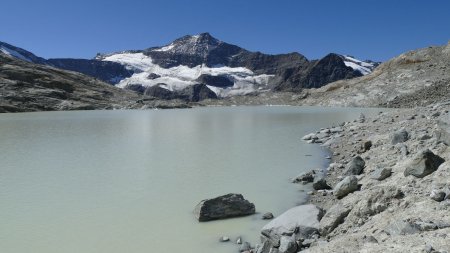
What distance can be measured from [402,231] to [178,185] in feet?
36.1

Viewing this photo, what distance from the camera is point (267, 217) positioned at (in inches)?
499

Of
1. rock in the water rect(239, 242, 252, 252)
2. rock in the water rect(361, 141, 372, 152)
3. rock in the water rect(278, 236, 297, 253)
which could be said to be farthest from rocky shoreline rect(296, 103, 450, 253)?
rock in the water rect(361, 141, 372, 152)

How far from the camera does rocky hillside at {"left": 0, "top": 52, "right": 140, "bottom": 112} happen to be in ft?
425

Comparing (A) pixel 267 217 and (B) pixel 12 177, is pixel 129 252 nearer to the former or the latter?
(A) pixel 267 217

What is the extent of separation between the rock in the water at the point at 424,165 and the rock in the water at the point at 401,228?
4093 millimetres

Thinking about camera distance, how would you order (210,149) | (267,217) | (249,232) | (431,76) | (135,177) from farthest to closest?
(431,76), (210,149), (135,177), (267,217), (249,232)

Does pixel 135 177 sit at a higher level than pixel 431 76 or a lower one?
lower

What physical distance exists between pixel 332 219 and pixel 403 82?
129085 mm

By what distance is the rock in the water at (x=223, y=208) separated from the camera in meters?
12.6

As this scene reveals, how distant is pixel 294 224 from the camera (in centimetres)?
1070

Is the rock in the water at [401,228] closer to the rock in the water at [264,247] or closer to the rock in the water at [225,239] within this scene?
the rock in the water at [264,247]

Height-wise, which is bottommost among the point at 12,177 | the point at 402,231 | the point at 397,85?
the point at 12,177

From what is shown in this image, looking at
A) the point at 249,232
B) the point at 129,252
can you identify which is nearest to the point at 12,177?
the point at 129,252

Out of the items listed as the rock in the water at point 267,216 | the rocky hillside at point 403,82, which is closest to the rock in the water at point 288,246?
the rock in the water at point 267,216
